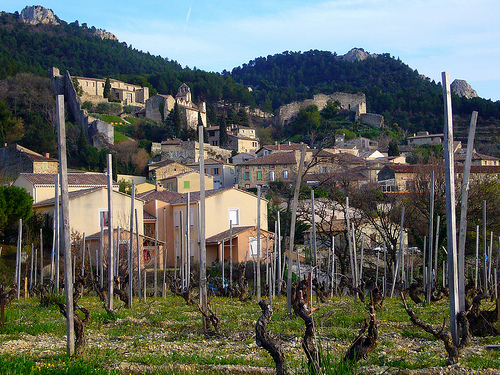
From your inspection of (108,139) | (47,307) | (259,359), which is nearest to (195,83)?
(108,139)

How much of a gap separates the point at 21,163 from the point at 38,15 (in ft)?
382

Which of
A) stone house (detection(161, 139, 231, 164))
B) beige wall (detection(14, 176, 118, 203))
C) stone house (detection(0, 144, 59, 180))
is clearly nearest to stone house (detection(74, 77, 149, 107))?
stone house (detection(161, 139, 231, 164))

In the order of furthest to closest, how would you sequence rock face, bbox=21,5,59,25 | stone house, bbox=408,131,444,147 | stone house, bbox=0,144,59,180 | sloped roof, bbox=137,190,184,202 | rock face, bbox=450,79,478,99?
rock face, bbox=450,79,478,99, rock face, bbox=21,5,59,25, stone house, bbox=408,131,444,147, stone house, bbox=0,144,59,180, sloped roof, bbox=137,190,184,202

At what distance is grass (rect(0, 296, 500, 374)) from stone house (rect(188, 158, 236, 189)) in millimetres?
46992

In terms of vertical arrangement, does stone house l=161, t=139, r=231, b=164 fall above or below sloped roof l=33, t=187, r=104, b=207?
above

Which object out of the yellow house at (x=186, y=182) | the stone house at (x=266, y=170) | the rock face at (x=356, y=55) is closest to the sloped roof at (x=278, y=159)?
the stone house at (x=266, y=170)

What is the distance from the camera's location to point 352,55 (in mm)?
172125

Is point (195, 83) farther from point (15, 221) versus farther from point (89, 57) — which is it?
point (15, 221)

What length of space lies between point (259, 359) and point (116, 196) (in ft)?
70.5

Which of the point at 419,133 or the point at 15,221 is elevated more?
the point at 419,133

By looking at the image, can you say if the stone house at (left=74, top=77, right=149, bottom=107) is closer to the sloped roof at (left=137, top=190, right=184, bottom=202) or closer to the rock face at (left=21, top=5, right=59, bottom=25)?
the sloped roof at (left=137, top=190, right=184, bottom=202)

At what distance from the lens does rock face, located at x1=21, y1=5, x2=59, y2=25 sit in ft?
470

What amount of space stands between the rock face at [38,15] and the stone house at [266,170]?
10911cm

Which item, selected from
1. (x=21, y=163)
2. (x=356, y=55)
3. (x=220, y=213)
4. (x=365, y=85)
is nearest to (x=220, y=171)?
(x=21, y=163)
